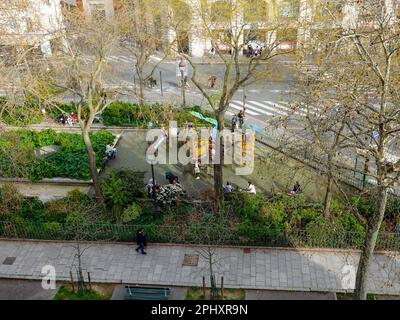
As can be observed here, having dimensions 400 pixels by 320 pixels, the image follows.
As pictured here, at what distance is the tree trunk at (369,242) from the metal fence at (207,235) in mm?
3677

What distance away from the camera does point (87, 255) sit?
67.4ft

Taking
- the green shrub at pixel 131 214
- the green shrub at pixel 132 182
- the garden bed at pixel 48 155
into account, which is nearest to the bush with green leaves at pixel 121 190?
the green shrub at pixel 132 182

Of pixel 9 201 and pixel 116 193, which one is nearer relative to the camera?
pixel 9 201

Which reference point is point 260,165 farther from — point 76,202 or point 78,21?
point 78,21

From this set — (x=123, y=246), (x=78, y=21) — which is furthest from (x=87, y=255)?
(x=78, y=21)

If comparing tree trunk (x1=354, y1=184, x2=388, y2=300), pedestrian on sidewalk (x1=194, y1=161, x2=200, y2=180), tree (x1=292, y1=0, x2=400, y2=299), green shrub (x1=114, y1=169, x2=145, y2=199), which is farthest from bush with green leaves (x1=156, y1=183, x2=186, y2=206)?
tree trunk (x1=354, y1=184, x2=388, y2=300)

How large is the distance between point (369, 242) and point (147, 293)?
26.3ft

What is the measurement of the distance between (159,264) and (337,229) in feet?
24.7

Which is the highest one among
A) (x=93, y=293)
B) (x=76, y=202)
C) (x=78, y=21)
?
(x=78, y=21)

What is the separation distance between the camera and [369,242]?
15.1 metres

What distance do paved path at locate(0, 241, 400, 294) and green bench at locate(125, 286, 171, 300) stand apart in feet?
4.16
